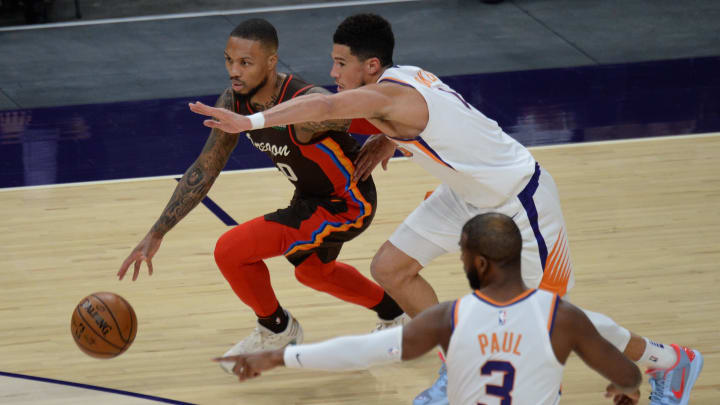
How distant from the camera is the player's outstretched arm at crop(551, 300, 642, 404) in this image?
360 cm

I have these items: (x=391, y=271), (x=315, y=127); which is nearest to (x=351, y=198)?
(x=315, y=127)

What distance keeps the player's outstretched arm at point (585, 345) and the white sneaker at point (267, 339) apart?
2370 millimetres

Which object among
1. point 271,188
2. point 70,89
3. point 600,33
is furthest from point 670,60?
point 70,89

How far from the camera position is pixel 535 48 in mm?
11688

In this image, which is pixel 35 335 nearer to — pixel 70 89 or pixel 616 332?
pixel 616 332

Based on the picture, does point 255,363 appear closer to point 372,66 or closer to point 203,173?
point 372,66

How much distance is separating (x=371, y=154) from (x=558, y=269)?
1.24 m

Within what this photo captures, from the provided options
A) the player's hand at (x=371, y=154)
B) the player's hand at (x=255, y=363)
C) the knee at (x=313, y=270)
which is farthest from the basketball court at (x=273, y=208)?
the player's hand at (x=255, y=363)

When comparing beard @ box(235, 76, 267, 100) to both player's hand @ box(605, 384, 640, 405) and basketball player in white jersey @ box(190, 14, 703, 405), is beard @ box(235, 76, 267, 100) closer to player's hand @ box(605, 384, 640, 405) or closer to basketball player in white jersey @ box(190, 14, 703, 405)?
basketball player in white jersey @ box(190, 14, 703, 405)

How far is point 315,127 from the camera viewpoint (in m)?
5.30

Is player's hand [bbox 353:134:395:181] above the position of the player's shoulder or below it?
below

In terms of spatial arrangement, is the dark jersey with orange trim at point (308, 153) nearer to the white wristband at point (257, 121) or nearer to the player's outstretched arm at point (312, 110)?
the player's outstretched arm at point (312, 110)

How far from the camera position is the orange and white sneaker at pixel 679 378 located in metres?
5.02

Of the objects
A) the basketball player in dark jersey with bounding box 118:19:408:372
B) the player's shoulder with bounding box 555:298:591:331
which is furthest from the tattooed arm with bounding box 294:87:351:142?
the player's shoulder with bounding box 555:298:591:331
